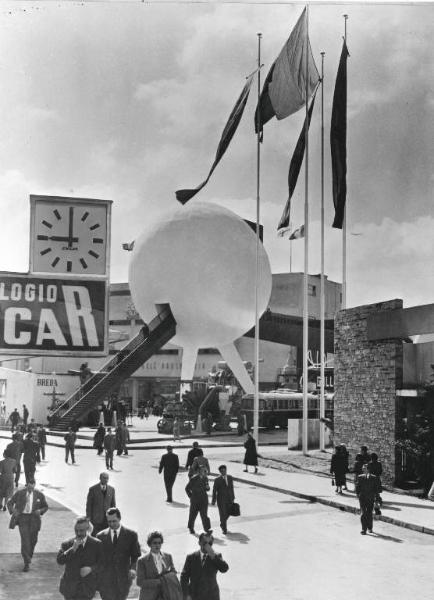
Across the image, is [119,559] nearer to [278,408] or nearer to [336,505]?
[336,505]

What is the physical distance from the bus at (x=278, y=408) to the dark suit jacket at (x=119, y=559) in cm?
2792

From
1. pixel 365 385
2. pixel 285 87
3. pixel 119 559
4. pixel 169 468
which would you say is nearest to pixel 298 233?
pixel 285 87

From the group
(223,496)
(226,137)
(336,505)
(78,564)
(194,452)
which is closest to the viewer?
(78,564)

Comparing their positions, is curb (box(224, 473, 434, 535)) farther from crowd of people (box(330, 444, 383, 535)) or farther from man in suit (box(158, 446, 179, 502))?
man in suit (box(158, 446, 179, 502))

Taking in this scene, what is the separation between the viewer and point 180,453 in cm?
2428

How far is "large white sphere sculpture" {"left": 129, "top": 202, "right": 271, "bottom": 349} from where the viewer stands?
2981cm

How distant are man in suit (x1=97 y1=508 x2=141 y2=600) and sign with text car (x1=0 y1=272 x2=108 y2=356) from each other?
3.04 m

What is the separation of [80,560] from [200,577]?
4.35ft

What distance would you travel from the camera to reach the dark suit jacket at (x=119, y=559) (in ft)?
25.4

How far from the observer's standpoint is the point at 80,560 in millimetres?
7559

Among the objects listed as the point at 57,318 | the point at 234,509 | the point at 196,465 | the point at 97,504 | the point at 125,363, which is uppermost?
the point at 57,318

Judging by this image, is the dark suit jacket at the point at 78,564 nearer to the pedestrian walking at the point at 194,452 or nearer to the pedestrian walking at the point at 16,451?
the pedestrian walking at the point at 16,451

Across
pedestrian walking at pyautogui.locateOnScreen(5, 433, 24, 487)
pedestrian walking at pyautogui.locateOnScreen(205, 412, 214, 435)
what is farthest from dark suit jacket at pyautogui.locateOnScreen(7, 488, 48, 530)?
pedestrian walking at pyautogui.locateOnScreen(205, 412, 214, 435)

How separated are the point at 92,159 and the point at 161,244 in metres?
18.3
